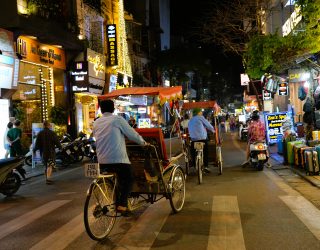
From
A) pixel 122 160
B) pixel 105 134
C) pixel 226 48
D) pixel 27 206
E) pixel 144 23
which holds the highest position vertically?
pixel 144 23

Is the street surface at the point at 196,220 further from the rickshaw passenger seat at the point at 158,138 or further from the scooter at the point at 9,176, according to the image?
the rickshaw passenger seat at the point at 158,138

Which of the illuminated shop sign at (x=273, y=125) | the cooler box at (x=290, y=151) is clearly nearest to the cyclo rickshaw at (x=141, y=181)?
the cooler box at (x=290, y=151)

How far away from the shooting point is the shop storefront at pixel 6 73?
16.9m

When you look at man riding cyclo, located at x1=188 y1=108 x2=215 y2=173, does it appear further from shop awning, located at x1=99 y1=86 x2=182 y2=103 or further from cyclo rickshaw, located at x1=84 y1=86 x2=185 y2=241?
shop awning, located at x1=99 y1=86 x2=182 y2=103

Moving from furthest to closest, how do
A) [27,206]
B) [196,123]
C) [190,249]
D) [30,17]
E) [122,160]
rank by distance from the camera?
[30,17]
[196,123]
[27,206]
[122,160]
[190,249]

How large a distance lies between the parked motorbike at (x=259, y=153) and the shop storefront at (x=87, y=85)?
13701 mm

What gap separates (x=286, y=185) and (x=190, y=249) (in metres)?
5.64

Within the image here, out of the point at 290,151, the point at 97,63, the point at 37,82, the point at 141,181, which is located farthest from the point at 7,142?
the point at 97,63

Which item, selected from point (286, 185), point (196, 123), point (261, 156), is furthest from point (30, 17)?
point (286, 185)

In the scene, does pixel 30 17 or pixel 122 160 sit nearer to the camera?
pixel 122 160

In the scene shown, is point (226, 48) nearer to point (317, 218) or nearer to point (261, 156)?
point (261, 156)

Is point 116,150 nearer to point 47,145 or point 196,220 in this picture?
point 196,220

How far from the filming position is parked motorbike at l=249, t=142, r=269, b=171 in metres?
13.0

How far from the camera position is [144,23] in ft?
165
